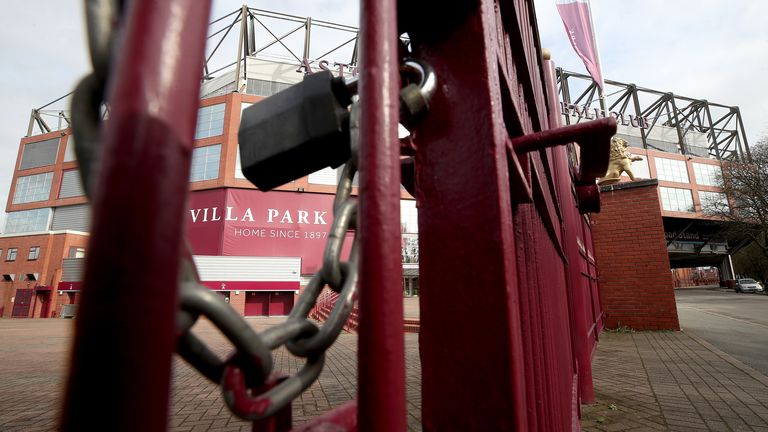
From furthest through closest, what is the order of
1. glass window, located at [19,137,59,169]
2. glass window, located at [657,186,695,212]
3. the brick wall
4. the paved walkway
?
glass window, located at [657,186,695,212] → glass window, located at [19,137,59,169] → the brick wall → the paved walkway

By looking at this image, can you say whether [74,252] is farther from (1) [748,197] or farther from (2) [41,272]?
(1) [748,197]

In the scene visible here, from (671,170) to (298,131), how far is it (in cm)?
4267

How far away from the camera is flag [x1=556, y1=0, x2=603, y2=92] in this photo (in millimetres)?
5547

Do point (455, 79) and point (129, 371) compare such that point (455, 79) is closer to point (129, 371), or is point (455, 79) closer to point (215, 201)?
point (129, 371)

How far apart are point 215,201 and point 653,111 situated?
41.8 meters

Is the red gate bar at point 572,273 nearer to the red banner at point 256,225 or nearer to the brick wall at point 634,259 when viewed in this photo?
the brick wall at point 634,259

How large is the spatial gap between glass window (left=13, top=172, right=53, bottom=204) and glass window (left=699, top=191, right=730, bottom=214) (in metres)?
50.9

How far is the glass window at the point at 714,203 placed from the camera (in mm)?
28250

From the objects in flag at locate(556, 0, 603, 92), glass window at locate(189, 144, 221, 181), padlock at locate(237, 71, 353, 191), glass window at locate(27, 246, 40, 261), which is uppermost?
glass window at locate(189, 144, 221, 181)

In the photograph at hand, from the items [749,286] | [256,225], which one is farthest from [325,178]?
[749,286]

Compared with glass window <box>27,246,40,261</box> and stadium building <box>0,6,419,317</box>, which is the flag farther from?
glass window <box>27,246,40,261</box>

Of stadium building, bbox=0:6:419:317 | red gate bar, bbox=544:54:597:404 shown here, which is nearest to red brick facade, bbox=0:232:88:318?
stadium building, bbox=0:6:419:317

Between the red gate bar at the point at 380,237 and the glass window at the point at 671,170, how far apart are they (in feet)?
134

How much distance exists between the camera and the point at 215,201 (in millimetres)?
24188
